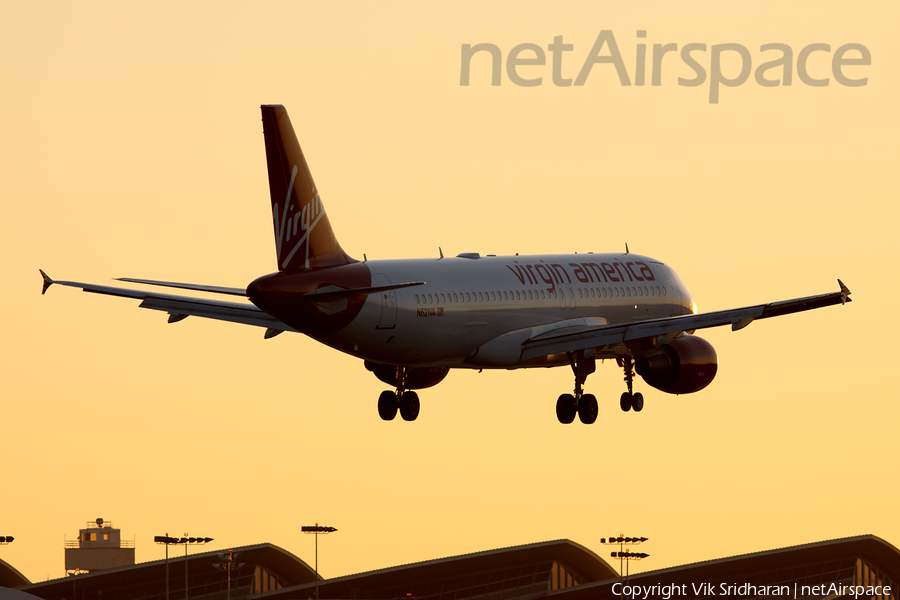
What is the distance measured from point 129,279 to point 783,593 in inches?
3530

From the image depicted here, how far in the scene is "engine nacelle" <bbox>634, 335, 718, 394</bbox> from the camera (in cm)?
6506

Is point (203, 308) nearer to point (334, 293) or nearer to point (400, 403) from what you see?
point (400, 403)

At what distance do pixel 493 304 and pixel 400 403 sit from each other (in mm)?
6471

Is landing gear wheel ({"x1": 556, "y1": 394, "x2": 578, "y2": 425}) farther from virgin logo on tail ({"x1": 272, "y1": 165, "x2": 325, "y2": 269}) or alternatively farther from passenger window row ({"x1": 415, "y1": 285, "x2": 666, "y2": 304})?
virgin logo on tail ({"x1": 272, "y1": 165, "x2": 325, "y2": 269})

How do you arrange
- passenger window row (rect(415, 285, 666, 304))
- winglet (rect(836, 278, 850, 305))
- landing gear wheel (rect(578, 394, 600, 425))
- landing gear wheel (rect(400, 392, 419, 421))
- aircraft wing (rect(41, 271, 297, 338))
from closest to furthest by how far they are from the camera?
winglet (rect(836, 278, 850, 305)), passenger window row (rect(415, 285, 666, 304)), aircraft wing (rect(41, 271, 297, 338)), landing gear wheel (rect(400, 392, 419, 421)), landing gear wheel (rect(578, 394, 600, 425))

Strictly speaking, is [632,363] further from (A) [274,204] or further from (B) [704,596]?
(B) [704,596]

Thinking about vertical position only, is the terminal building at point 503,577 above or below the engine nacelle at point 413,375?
above

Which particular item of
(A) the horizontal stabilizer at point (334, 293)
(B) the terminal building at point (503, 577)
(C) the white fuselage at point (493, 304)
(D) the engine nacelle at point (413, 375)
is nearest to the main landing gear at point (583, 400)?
(C) the white fuselage at point (493, 304)

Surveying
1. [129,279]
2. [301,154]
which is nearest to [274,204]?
[301,154]

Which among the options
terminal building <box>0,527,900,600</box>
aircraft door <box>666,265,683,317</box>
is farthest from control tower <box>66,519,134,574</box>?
aircraft door <box>666,265,683,317</box>

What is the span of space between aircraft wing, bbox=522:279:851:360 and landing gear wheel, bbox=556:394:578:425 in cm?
371
